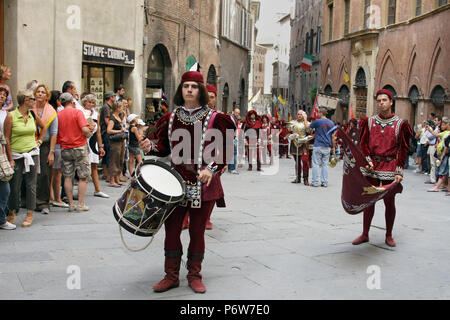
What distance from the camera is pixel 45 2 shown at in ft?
42.6

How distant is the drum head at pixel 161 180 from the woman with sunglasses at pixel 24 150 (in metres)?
3.23

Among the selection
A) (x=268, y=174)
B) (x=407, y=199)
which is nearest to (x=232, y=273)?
(x=407, y=199)

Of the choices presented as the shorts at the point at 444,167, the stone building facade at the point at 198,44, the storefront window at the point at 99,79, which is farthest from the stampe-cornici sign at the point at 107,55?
the shorts at the point at 444,167

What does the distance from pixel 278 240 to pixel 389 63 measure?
23.6 meters

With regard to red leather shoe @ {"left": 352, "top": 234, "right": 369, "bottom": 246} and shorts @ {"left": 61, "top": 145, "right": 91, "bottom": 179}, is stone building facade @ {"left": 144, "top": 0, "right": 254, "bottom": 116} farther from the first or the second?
red leather shoe @ {"left": 352, "top": 234, "right": 369, "bottom": 246}

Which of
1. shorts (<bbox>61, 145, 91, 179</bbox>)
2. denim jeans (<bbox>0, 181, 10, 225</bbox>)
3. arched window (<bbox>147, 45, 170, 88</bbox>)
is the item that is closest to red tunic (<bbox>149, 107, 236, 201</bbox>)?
denim jeans (<bbox>0, 181, 10, 225</bbox>)

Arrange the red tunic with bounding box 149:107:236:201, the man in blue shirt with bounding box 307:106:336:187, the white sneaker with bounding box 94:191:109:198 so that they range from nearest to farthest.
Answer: the red tunic with bounding box 149:107:236:201
the white sneaker with bounding box 94:191:109:198
the man in blue shirt with bounding box 307:106:336:187

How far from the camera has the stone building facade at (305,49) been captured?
144 feet

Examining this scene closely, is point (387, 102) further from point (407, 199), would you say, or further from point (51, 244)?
point (407, 199)

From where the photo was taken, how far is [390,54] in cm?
2892

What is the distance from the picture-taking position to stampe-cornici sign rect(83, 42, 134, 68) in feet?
48.6

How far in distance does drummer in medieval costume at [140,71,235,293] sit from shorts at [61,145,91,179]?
368cm

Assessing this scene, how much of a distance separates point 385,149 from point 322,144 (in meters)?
6.21

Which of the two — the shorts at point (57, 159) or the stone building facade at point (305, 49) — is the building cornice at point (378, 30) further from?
the shorts at point (57, 159)
